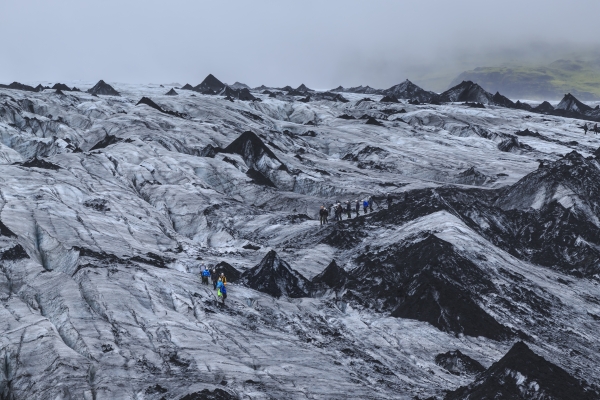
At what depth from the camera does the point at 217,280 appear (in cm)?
3909

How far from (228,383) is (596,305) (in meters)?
26.7

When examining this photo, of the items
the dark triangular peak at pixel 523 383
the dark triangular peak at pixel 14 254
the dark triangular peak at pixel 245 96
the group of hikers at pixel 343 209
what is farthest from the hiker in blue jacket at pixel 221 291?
the dark triangular peak at pixel 245 96

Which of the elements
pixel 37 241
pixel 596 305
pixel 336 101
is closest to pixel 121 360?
pixel 37 241

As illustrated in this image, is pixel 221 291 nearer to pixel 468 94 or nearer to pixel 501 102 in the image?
pixel 501 102

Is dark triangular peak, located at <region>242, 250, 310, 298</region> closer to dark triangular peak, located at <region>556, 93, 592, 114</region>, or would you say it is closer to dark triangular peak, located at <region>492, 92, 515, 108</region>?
dark triangular peak, located at <region>492, 92, 515, 108</region>

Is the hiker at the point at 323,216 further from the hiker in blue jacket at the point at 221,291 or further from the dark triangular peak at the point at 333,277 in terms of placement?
the hiker in blue jacket at the point at 221,291

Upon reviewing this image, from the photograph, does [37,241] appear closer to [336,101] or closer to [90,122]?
[90,122]

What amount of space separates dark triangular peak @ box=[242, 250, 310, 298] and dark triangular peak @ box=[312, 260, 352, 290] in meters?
1.27

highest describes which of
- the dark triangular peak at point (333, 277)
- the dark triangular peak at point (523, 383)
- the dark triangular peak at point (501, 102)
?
the dark triangular peak at point (501, 102)

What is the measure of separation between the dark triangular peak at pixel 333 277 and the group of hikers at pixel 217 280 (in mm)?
5855

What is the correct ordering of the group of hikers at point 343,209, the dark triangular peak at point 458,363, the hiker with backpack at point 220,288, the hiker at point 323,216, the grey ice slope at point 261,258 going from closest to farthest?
the grey ice slope at point 261,258
the dark triangular peak at point 458,363
the hiker with backpack at point 220,288
the hiker at point 323,216
the group of hikers at point 343,209

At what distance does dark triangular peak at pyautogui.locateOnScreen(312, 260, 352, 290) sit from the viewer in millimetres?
42219

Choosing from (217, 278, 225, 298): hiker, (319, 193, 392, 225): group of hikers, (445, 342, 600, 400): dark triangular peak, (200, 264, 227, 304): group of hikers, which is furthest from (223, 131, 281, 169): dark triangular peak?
(445, 342, 600, 400): dark triangular peak

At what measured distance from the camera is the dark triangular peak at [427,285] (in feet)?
126
